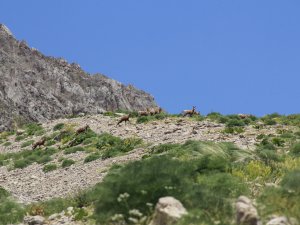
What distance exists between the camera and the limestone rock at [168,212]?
10.7 meters

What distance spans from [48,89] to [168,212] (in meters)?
111

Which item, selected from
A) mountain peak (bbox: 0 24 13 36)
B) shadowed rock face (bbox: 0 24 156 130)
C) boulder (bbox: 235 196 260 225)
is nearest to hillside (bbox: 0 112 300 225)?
boulder (bbox: 235 196 260 225)

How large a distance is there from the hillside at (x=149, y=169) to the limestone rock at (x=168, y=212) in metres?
0.31

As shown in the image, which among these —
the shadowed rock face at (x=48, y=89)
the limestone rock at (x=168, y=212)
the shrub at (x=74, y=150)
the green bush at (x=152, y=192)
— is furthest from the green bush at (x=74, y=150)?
the shadowed rock face at (x=48, y=89)

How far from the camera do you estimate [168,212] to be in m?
10.8

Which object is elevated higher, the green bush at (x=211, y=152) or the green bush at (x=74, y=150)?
the green bush at (x=74, y=150)

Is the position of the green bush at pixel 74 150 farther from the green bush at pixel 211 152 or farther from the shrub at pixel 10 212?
the shrub at pixel 10 212

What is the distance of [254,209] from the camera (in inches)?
426

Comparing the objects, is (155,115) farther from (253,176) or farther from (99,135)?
(253,176)

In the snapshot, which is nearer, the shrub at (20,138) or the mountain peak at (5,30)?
the shrub at (20,138)

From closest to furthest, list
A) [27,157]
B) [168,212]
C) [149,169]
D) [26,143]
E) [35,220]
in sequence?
[168,212] → [149,169] → [35,220] → [27,157] → [26,143]

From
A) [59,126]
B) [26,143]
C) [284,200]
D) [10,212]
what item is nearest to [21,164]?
[26,143]

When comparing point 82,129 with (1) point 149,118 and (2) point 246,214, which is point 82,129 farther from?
(2) point 246,214

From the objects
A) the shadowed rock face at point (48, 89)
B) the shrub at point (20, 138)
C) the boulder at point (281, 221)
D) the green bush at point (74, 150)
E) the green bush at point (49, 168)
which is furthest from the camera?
the shadowed rock face at point (48, 89)
